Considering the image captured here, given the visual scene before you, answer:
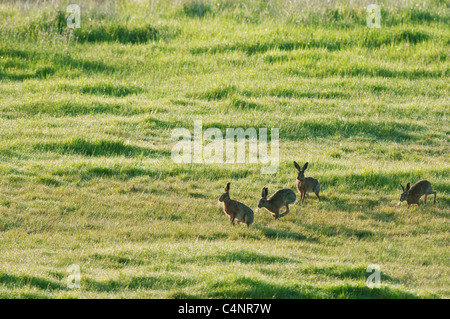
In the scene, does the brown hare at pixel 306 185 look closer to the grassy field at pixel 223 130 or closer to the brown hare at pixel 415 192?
the grassy field at pixel 223 130

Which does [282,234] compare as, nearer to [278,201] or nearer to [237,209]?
[278,201]

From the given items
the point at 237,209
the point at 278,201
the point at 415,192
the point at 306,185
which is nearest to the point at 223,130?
the point at 306,185

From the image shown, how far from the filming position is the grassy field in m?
8.43

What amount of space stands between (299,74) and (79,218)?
8.15 m

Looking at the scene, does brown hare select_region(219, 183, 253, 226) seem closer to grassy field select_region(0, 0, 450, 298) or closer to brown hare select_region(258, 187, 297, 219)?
grassy field select_region(0, 0, 450, 298)

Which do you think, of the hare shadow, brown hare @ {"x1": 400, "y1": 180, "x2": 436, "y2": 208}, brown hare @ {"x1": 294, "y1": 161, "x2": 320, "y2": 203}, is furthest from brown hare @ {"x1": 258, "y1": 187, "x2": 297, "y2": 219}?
brown hare @ {"x1": 400, "y1": 180, "x2": 436, "y2": 208}

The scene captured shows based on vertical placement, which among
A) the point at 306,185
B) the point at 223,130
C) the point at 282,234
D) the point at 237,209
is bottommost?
the point at 282,234

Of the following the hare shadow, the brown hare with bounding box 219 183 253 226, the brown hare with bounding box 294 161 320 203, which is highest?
the brown hare with bounding box 294 161 320 203

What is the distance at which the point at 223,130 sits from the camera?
1366 centimetres

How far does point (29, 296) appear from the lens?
7.47 meters

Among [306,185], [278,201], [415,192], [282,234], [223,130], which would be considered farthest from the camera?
[223,130]

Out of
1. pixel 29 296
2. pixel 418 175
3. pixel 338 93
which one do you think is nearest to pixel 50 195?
pixel 29 296

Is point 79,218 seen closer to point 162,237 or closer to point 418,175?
point 162,237

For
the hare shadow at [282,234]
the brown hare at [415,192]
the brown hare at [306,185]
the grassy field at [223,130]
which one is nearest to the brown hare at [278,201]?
the grassy field at [223,130]
